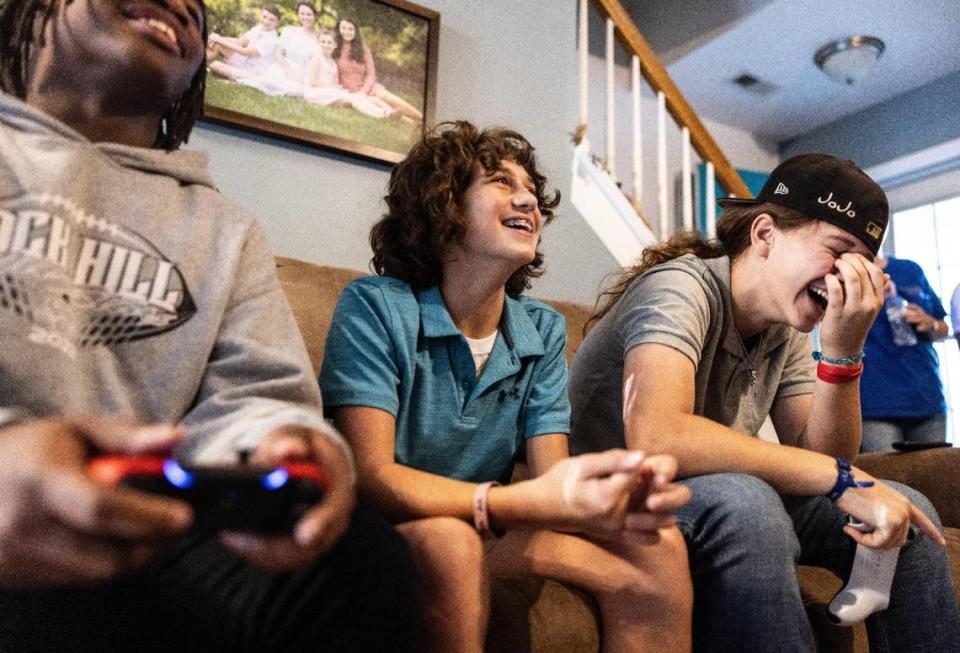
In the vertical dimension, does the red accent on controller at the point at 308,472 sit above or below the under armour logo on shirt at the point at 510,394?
below

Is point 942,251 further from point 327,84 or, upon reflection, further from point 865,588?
point 865,588

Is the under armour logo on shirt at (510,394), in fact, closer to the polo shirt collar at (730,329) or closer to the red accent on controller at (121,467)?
the polo shirt collar at (730,329)

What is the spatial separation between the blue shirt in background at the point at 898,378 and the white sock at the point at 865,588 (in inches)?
56.1

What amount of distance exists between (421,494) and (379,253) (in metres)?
0.51

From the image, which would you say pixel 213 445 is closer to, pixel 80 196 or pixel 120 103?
pixel 80 196

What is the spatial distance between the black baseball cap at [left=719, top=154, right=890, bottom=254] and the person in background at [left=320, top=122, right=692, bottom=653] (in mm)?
423

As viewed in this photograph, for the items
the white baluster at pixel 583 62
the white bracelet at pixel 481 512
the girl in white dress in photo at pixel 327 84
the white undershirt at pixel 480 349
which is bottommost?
the white bracelet at pixel 481 512

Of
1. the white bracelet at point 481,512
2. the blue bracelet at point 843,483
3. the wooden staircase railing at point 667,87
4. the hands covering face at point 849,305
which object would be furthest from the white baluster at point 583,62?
the white bracelet at point 481,512

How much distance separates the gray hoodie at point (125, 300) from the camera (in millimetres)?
592

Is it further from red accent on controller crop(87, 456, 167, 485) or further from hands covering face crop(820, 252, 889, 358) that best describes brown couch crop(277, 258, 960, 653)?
red accent on controller crop(87, 456, 167, 485)

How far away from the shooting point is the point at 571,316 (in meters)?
1.65

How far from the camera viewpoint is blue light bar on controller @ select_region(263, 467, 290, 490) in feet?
1.24

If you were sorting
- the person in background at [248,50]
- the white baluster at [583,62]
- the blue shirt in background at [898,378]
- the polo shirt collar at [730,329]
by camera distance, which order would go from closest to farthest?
1. the polo shirt collar at [730,329]
2. the person in background at [248,50]
3. the blue shirt in background at [898,378]
4. the white baluster at [583,62]

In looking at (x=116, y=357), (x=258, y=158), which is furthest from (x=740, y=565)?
(x=258, y=158)
